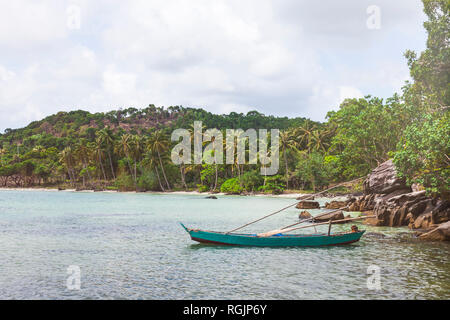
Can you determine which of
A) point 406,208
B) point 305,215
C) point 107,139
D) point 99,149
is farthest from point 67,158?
point 406,208

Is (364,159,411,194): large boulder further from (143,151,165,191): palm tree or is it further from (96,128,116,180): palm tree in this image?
(96,128,116,180): palm tree

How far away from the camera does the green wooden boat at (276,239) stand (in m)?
23.2

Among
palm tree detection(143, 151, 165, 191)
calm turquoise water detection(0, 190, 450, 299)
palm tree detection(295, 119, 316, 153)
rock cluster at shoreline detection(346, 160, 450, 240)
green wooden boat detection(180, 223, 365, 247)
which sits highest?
palm tree detection(295, 119, 316, 153)

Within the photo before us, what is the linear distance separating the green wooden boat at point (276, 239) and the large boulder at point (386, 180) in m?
14.9

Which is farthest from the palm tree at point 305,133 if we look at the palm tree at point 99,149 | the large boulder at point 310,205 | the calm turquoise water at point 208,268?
the calm turquoise water at point 208,268

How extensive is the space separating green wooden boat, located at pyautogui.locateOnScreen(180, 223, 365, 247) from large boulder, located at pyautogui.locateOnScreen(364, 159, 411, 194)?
14.9 metres

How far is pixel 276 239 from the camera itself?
909 inches

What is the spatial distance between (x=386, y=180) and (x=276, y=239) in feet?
63.8

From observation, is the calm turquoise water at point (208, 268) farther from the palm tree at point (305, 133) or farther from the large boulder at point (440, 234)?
the palm tree at point (305, 133)

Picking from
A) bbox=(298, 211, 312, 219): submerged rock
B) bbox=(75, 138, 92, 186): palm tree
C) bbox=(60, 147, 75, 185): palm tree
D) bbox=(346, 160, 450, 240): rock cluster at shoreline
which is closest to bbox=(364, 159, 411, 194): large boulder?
bbox=(346, 160, 450, 240): rock cluster at shoreline

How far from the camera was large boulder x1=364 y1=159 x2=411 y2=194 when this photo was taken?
36375mm

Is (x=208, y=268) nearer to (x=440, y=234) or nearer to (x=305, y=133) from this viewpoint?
(x=440, y=234)

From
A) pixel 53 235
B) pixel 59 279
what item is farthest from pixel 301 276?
pixel 53 235
